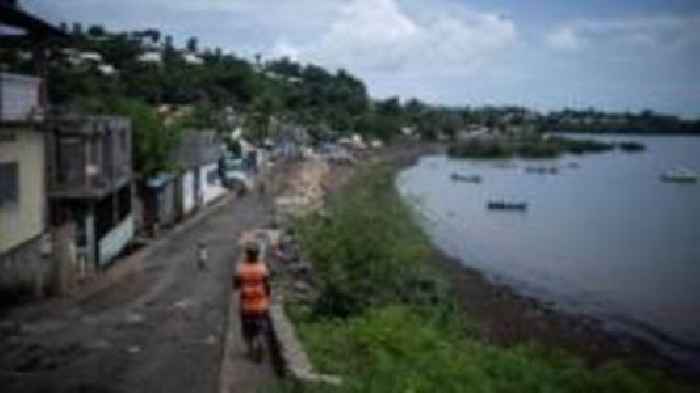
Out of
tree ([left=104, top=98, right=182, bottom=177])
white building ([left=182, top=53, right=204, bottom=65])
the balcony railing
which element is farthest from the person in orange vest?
white building ([left=182, top=53, right=204, bottom=65])

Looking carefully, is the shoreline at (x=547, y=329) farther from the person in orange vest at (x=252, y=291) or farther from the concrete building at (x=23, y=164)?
the person in orange vest at (x=252, y=291)

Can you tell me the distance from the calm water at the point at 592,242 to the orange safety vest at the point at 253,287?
2036 cm

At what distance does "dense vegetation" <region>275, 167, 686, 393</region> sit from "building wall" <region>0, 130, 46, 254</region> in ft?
17.5

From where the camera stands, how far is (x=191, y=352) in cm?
1468

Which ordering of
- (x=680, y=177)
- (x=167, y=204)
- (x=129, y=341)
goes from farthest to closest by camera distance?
(x=680, y=177)
(x=167, y=204)
(x=129, y=341)

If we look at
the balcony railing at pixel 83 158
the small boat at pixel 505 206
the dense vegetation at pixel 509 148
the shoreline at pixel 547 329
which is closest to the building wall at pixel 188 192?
the shoreline at pixel 547 329

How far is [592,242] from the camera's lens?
202 feet

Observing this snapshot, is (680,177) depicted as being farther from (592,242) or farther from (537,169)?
(592,242)

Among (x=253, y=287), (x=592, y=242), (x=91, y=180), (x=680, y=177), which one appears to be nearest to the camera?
(x=253, y=287)

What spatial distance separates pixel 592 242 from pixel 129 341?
160 feet

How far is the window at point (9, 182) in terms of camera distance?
19875mm

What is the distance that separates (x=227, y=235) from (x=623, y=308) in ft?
45.7

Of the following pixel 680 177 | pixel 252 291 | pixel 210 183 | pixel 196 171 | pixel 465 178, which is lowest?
pixel 465 178

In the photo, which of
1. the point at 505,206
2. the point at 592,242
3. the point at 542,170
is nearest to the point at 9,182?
the point at 592,242
